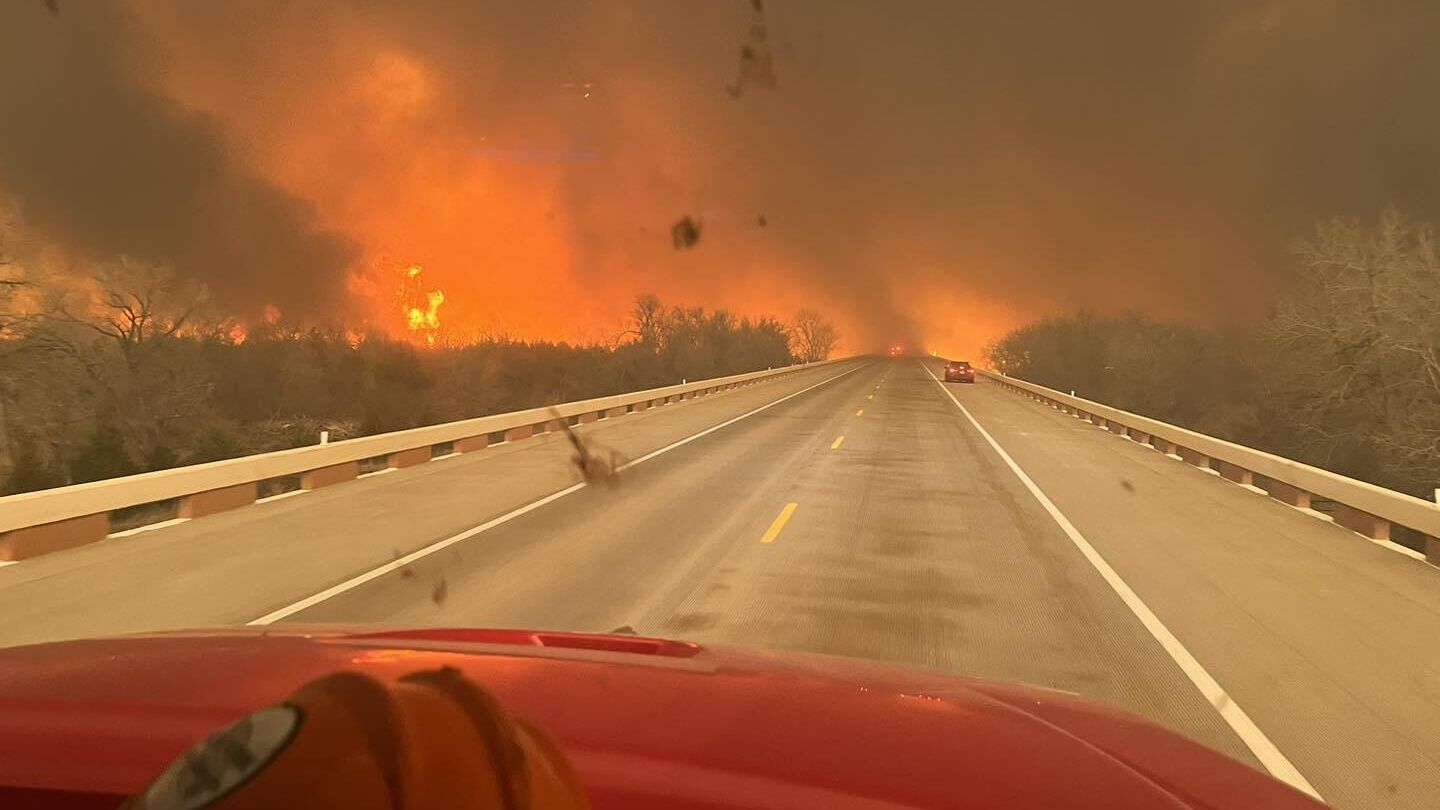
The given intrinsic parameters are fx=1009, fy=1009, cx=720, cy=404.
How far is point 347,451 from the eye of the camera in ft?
54.1

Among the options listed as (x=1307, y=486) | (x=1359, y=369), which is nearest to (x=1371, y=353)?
(x=1359, y=369)

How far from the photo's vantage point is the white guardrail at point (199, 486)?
1017 centimetres

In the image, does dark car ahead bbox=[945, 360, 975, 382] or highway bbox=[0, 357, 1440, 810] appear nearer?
highway bbox=[0, 357, 1440, 810]

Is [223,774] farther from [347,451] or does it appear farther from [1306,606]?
[347,451]

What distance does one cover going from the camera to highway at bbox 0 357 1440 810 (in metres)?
6.17

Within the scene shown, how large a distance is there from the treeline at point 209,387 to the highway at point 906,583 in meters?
9.55

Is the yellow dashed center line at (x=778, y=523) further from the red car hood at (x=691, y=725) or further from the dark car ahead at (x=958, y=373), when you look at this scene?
the dark car ahead at (x=958, y=373)

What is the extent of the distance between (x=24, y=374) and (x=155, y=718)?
26413 millimetres

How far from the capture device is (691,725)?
8.80 feet

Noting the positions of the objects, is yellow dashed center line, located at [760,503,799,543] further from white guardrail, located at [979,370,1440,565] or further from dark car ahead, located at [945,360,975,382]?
dark car ahead, located at [945,360,975,382]

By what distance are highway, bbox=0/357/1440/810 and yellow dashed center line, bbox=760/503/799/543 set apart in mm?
46

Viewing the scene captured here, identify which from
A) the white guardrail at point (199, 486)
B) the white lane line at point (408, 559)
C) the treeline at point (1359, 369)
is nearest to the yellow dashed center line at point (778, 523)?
the white lane line at point (408, 559)

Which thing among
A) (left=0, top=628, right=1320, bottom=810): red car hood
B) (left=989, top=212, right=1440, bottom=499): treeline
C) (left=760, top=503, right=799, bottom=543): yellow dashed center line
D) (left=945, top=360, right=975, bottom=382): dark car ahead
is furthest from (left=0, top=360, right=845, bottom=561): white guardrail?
(left=945, top=360, right=975, bottom=382): dark car ahead

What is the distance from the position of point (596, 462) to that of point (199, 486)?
8.26 metres
